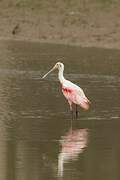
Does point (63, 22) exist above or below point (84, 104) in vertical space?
→ below

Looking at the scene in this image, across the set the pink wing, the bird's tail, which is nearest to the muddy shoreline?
the pink wing

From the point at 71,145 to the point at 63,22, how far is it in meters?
19.7

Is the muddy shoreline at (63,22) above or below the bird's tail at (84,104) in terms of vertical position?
below

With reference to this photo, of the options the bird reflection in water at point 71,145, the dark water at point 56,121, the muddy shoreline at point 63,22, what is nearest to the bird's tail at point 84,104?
the dark water at point 56,121

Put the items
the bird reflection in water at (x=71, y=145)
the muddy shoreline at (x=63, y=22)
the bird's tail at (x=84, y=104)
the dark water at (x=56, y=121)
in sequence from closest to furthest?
1. the dark water at (x=56, y=121)
2. the bird reflection in water at (x=71, y=145)
3. the bird's tail at (x=84, y=104)
4. the muddy shoreline at (x=63, y=22)

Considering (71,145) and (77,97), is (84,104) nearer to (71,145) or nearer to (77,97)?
(77,97)

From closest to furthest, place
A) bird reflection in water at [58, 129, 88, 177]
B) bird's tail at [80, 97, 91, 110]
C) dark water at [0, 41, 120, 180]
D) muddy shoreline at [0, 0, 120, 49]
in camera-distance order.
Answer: dark water at [0, 41, 120, 180] < bird reflection in water at [58, 129, 88, 177] < bird's tail at [80, 97, 91, 110] < muddy shoreline at [0, 0, 120, 49]

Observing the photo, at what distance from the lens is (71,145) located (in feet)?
48.0

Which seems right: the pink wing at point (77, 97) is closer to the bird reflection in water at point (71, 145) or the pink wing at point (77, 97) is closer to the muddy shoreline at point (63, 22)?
the bird reflection in water at point (71, 145)

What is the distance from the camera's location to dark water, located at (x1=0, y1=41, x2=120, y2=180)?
42.3ft

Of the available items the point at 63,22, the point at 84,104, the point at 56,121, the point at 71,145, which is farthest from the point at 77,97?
the point at 63,22

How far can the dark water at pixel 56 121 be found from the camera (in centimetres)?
1288

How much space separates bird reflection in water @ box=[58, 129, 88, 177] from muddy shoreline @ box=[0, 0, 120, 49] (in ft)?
48.9

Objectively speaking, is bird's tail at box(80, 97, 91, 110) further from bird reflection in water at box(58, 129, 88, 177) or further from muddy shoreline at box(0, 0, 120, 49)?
muddy shoreline at box(0, 0, 120, 49)
